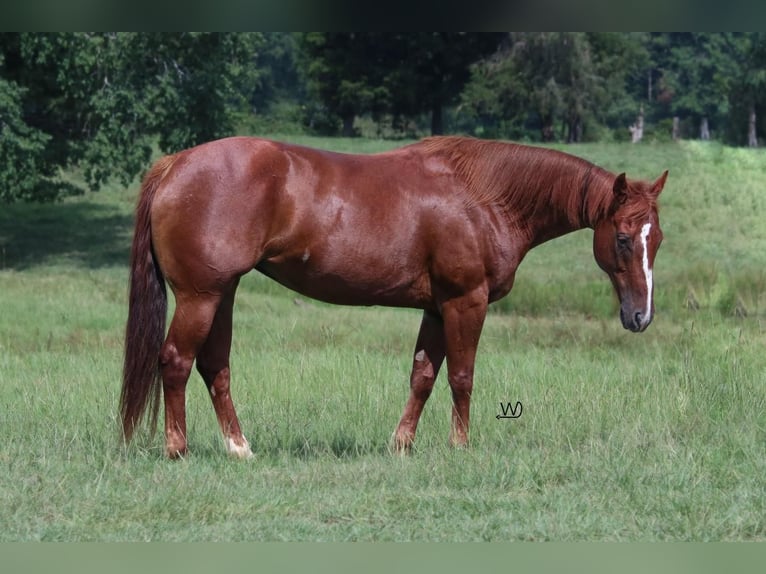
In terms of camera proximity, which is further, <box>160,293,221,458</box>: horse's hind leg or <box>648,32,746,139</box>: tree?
<box>648,32,746,139</box>: tree

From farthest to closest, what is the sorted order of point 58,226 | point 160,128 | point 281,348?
point 58,226, point 160,128, point 281,348

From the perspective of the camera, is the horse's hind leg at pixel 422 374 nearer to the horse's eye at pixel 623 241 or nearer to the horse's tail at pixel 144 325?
the horse's eye at pixel 623 241

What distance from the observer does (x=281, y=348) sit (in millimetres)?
11031

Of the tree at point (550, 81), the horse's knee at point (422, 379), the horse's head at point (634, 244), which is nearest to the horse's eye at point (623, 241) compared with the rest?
the horse's head at point (634, 244)

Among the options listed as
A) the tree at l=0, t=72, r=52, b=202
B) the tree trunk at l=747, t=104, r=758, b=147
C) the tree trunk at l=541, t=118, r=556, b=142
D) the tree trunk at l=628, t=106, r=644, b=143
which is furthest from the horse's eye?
the tree trunk at l=628, t=106, r=644, b=143

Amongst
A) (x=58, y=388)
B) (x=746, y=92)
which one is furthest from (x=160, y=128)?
(x=746, y=92)

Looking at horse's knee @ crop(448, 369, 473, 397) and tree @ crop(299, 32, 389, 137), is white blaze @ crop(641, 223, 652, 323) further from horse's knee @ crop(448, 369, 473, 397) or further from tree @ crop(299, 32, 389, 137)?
tree @ crop(299, 32, 389, 137)

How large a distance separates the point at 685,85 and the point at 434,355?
55.8m

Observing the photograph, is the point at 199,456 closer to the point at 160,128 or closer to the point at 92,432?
the point at 92,432

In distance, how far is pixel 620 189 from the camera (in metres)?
6.45

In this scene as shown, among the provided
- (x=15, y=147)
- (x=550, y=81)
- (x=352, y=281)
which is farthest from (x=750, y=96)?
(x=352, y=281)

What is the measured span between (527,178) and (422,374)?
4.68 feet

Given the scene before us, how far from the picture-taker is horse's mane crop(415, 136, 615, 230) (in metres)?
6.77

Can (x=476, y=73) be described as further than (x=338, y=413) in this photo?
Yes
